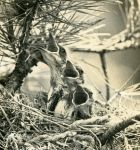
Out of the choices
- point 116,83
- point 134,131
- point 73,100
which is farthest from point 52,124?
point 116,83

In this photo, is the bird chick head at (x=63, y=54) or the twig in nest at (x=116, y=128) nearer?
the twig in nest at (x=116, y=128)

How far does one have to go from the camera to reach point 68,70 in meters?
0.80

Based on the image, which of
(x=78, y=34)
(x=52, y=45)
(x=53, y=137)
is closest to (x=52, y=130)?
(x=53, y=137)

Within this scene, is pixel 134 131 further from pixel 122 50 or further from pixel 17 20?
pixel 122 50

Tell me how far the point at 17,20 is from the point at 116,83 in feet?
1.97

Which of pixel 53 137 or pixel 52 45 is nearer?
pixel 53 137

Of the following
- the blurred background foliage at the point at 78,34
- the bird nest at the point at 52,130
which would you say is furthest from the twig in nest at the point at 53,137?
the blurred background foliage at the point at 78,34

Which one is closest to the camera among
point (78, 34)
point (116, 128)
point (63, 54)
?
point (116, 128)

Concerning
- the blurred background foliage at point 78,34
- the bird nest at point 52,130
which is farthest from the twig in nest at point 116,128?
the blurred background foliage at point 78,34

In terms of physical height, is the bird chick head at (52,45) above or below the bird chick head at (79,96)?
above

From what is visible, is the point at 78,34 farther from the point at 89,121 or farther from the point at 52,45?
the point at 89,121

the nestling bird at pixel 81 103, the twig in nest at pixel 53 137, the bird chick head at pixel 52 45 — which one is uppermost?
the bird chick head at pixel 52 45

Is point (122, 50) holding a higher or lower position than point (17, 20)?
lower

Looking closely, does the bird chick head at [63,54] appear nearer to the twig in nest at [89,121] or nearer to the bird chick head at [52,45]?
the bird chick head at [52,45]
